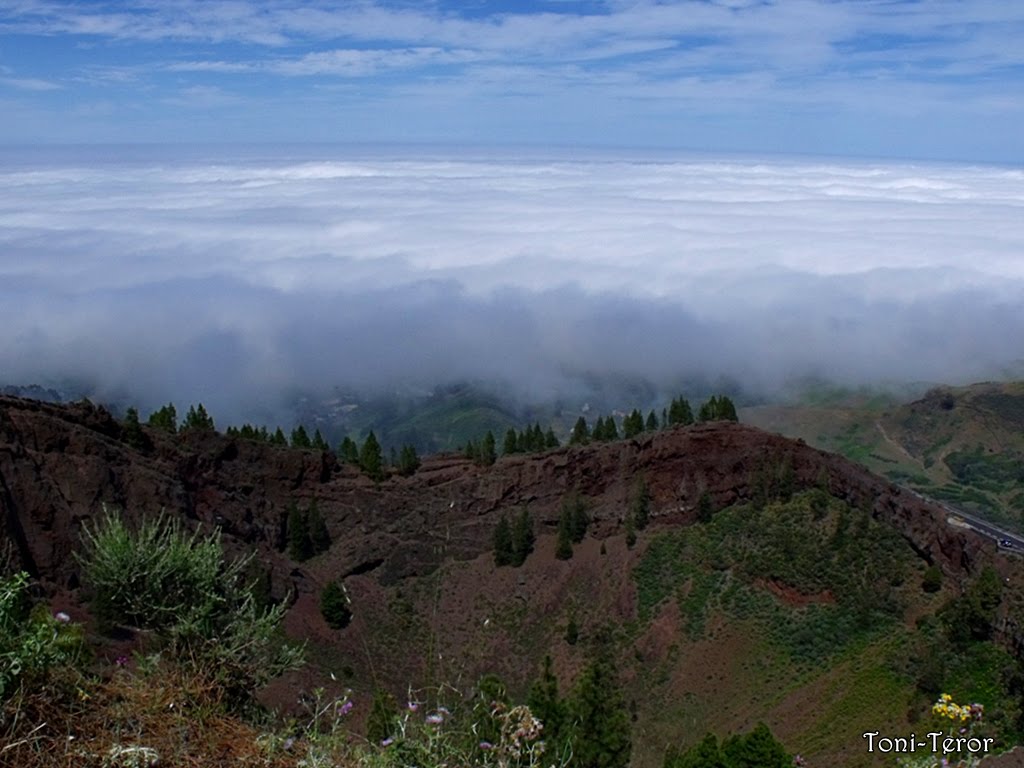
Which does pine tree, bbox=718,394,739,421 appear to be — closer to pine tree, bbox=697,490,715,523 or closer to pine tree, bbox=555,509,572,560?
pine tree, bbox=697,490,715,523

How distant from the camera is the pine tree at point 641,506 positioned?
161 feet

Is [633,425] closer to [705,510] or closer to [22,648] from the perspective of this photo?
[705,510]

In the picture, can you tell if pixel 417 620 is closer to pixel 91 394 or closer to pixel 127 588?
pixel 127 588

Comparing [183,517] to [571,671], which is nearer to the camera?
[571,671]

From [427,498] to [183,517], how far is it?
47.6 feet

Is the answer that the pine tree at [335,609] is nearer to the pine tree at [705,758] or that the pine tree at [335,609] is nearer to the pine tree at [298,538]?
the pine tree at [298,538]

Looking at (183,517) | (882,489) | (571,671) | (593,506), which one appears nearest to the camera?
(571,671)

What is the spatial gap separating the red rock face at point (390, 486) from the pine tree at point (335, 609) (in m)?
2.15

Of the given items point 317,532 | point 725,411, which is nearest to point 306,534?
point 317,532

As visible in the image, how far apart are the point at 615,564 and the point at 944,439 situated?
334 ft

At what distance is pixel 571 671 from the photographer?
4156cm

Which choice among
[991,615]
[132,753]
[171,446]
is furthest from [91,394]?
[132,753]

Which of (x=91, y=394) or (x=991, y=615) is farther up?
(x=991, y=615)

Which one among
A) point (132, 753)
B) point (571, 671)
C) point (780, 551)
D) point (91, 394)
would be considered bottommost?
point (91, 394)
